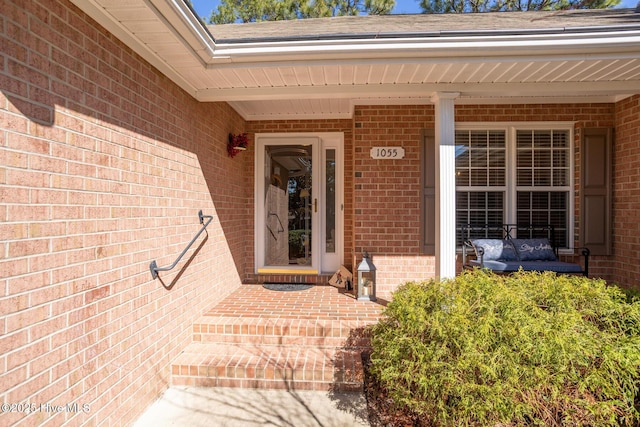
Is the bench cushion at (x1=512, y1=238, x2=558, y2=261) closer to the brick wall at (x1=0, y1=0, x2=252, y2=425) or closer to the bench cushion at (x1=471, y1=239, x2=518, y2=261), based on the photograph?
the bench cushion at (x1=471, y1=239, x2=518, y2=261)

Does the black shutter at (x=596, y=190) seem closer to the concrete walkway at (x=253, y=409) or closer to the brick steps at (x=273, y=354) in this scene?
the brick steps at (x=273, y=354)

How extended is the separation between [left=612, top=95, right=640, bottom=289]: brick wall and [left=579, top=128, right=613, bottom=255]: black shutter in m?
0.09

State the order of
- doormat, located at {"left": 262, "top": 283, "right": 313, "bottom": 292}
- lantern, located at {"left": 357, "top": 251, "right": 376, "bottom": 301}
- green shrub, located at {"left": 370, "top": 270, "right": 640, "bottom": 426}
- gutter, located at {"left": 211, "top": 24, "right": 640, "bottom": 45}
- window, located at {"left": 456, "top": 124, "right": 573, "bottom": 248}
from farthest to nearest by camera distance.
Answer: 1. doormat, located at {"left": 262, "top": 283, "right": 313, "bottom": 292}
2. window, located at {"left": 456, "top": 124, "right": 573, "bottom": 248}
3. lantern, located at {"left": 357, "top": 251, "right": 376, "bottom": 301}
4. gutter, located at {"left": 211, "top": 24, "right": 640, "bottom": 45}
5. green shrub, located at {"left": 370, "top": 270, "right": 640, "bottom": 426}

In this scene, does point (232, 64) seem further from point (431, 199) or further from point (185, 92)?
point (431, 199)

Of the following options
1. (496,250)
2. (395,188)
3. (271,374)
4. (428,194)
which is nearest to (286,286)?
(271,374)

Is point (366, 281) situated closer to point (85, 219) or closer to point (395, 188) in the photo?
point (395, 188)

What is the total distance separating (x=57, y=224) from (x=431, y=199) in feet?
12.6

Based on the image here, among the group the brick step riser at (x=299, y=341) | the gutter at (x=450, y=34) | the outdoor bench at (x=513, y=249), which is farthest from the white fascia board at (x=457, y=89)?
the brick step riser at (x=299, y=341)

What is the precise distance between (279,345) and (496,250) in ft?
9.68

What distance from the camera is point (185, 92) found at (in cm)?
317

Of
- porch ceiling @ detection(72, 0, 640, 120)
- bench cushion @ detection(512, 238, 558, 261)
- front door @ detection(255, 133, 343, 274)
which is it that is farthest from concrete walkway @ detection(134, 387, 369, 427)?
bench cushion @ detection(512, 238, 558, 261)

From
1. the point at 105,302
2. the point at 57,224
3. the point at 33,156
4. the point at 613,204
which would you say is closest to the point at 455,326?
the point at 105,302

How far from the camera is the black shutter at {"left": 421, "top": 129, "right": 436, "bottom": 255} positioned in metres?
4.22

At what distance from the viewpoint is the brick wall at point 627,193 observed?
3.87 metres
